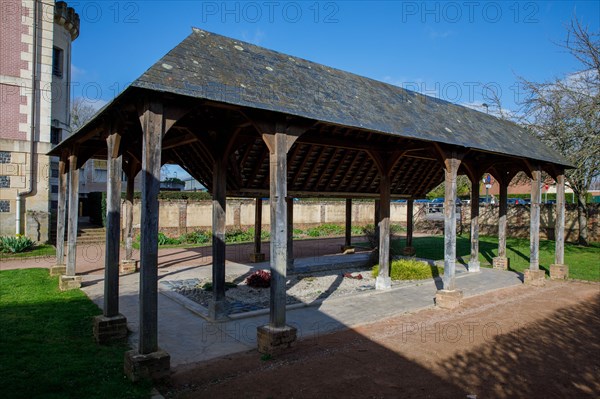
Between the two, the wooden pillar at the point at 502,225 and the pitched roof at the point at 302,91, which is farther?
the wooden pillar at the point at 502,225

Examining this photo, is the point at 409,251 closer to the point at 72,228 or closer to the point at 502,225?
the point at 502,225

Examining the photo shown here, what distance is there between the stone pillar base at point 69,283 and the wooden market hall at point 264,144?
3 cm

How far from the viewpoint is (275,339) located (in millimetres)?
6305

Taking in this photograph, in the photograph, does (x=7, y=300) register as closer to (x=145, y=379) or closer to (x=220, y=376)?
(x=145, y=379)

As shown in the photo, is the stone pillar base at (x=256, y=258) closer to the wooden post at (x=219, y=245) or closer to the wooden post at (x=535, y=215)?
the wooden post at (x=219, y=245)

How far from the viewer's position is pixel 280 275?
6559 mm

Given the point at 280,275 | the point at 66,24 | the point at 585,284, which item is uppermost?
the point at 66,24

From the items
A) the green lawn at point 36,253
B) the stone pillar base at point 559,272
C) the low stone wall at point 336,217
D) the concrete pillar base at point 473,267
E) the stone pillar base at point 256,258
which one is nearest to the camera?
the stone pillar base at point 559,272

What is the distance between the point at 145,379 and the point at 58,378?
3.58ft

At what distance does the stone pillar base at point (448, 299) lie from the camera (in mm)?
9305

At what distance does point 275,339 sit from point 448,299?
4.85 meters

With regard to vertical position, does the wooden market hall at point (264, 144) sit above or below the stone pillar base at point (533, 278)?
above

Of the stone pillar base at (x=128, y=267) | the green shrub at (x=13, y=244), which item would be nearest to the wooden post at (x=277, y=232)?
the stone pillar base at (x=128, y=267)

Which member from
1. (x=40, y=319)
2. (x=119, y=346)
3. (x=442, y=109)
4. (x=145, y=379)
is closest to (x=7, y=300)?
(x=40, y=319)
